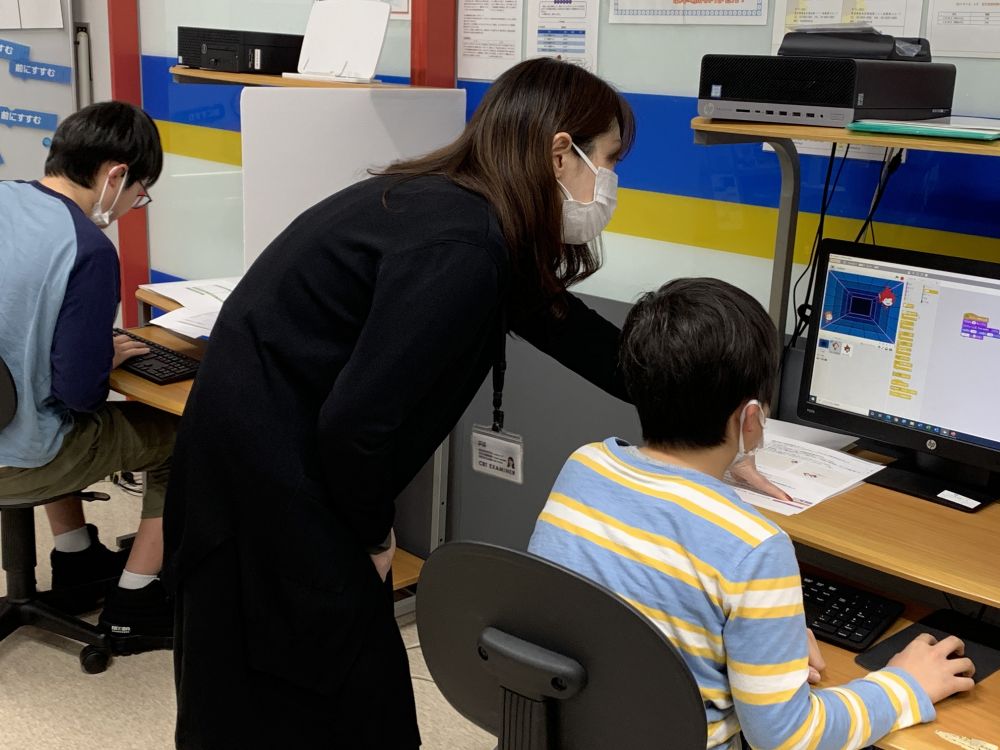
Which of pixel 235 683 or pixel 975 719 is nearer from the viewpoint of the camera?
pixel 975 719

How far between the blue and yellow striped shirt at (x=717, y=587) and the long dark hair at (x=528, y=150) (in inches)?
13.3

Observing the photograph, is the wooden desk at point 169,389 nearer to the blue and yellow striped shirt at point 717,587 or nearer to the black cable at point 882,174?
the blue and yellow striped shirt at point 717,587

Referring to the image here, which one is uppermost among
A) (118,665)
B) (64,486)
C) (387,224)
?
(387,224)

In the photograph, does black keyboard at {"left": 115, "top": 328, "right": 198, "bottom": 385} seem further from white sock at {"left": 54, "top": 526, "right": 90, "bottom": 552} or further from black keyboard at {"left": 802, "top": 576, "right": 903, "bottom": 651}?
black keyboard at {"left": 802, "top": 576, "right": 903, "bottom": 651}

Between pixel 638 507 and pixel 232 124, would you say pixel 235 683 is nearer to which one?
pixel 638 507

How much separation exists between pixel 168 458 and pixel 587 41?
1.38m

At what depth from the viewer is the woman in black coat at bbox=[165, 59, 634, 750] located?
1372 mm

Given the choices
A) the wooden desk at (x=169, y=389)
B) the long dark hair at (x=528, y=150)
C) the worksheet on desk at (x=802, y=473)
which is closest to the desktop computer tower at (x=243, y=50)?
the wooden desk at (x=169, y=389)

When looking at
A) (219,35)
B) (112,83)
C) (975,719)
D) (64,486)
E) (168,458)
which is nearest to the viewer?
(975,719)

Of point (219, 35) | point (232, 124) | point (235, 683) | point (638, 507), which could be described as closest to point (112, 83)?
point (232, 124)

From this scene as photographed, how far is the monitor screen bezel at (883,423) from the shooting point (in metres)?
1.79

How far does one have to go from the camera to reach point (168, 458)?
269 cm

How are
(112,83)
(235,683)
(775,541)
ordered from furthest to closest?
1. (112,83)
2. (235,683)
3. (775,541)

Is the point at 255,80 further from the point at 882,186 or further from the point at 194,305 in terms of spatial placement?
the point at 882,186
